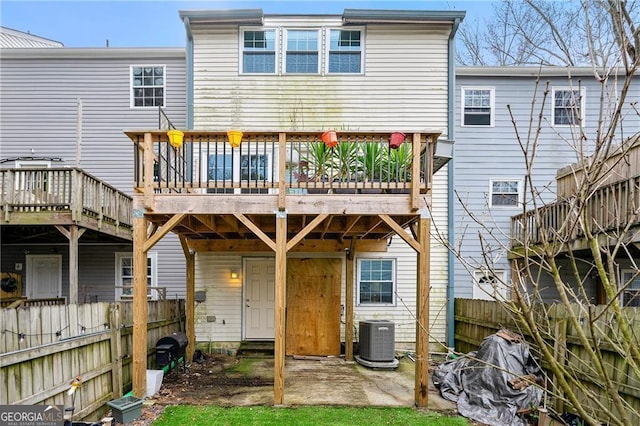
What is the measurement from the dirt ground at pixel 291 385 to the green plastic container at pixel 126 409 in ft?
0.26

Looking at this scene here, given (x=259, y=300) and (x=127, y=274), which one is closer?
(x=259, y=300)

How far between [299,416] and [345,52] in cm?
754

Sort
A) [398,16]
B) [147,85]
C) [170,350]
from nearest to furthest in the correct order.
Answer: [170,350] < [398,16] < [147,85]

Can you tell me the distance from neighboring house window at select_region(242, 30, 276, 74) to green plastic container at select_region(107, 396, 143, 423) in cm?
698

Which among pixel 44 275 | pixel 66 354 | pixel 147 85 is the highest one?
pixel 147 85

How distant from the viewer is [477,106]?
9.30 m

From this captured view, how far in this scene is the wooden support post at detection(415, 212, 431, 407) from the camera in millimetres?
5086

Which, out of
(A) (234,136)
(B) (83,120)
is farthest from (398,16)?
(B) (83,120)

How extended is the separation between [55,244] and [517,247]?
1117 cm

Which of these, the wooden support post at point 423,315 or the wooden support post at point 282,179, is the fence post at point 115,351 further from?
the wooden support post at point 423,315

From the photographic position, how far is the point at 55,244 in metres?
9.50

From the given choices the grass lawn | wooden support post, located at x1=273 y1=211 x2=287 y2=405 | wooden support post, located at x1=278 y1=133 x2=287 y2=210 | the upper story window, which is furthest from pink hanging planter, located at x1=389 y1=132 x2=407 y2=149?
the upper story window

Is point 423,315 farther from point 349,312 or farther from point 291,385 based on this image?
point 349,312

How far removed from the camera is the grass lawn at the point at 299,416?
4680mm
